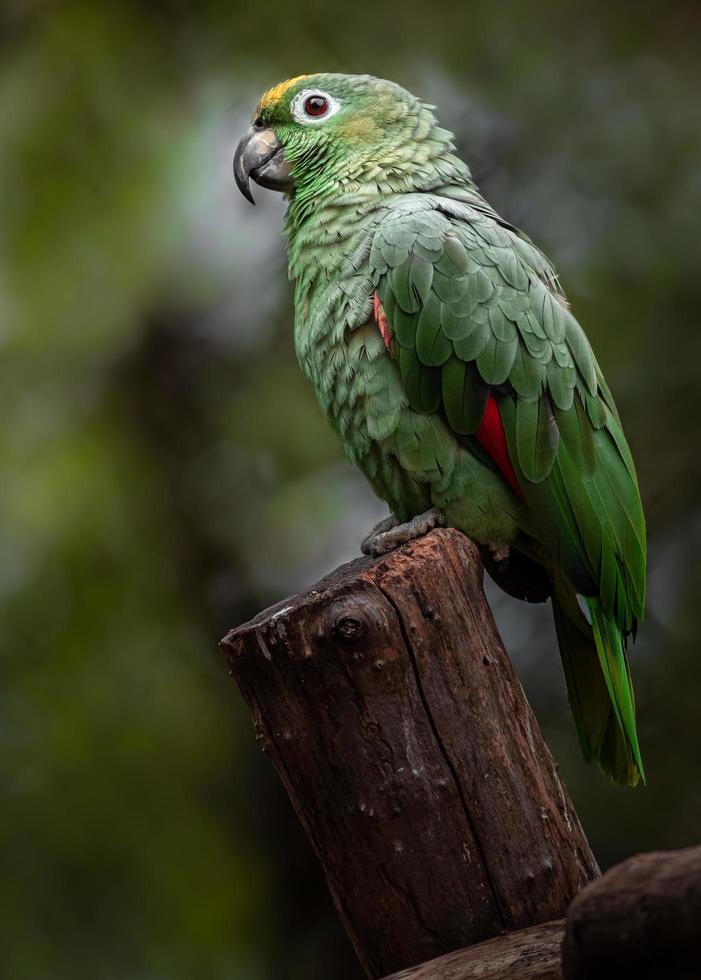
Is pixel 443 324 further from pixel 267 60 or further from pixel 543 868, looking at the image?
pixel 267 60

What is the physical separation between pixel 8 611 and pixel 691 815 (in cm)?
284

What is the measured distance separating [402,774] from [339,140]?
6.28 ft

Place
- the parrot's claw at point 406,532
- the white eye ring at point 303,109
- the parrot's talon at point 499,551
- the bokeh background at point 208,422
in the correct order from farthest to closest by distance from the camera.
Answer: the bokeh background at point 208,422, the white eye ring at point 303,109, the parrot's talon at point 499,551, the parrot's claw at point 406,532

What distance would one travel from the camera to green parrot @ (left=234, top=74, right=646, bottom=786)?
269 centimetres

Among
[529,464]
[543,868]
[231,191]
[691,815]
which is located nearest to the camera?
[543,868]

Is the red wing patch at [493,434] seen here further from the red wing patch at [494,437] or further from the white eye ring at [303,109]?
the white eye ring at [303,109]

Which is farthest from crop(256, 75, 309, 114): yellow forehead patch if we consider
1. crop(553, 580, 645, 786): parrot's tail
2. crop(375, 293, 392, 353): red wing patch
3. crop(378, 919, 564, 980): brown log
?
crop(378, 919, 564, 980): brown log

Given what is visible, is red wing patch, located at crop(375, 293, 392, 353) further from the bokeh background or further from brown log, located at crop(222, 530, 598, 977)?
the bokeh background

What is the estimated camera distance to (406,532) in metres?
2.77

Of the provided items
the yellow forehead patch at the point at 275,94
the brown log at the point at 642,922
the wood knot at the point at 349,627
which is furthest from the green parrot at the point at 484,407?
the brown log at the point at 642,922

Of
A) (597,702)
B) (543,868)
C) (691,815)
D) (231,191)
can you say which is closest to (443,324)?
(597,702)

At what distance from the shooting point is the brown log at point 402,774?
2104 millimetres

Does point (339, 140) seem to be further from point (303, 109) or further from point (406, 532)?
point (406, 532)

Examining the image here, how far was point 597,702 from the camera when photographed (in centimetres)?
281
